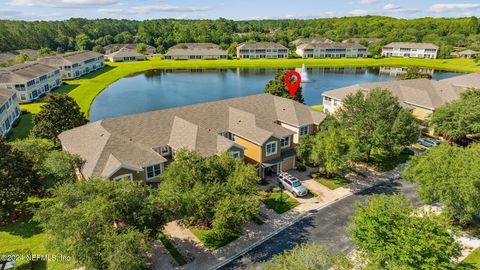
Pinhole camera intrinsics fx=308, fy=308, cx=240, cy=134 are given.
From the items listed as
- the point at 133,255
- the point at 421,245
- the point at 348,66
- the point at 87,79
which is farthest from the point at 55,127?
the point at 348,66

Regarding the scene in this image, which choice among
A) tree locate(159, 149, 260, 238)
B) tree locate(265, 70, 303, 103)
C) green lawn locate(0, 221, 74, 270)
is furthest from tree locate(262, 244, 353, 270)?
tree locate(265, 70, 303, 103)

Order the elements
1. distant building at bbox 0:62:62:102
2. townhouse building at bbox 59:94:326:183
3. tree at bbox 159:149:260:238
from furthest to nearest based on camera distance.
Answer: distant building at bbox 0:62:62:102 → townhouse building at bbox 59:94:326:183 → tree at bbox 159:149:260:238

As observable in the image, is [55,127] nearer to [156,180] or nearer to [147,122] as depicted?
[147,122]

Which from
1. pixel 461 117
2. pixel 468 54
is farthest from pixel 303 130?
pixel 468 54

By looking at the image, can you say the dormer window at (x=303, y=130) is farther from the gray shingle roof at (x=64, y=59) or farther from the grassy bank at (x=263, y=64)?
the gray shingle roof at (x=64, y=59)

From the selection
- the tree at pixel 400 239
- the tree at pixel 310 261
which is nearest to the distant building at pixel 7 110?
the tree at pixel 310 261

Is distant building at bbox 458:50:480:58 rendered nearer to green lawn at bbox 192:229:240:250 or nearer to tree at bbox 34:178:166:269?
green lawn at bbox 192:229:240:250
